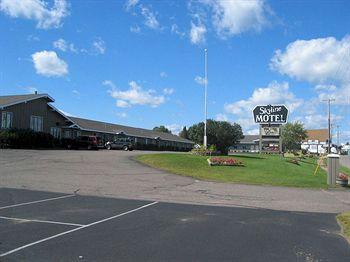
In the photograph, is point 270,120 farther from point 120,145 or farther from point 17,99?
point 17,99

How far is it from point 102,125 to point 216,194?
53.8m

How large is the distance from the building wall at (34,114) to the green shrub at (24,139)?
2.86 meters

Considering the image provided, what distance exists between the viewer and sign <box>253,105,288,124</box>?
7375 cm

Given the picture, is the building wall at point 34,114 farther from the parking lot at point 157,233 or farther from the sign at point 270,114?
the parking lot at point 157,233

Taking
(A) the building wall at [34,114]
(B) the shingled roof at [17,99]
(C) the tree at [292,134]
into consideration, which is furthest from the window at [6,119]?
(C) the tree at [292,134]

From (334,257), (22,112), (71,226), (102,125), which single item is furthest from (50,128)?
(334,257)

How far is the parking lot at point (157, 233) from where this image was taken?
8516mm

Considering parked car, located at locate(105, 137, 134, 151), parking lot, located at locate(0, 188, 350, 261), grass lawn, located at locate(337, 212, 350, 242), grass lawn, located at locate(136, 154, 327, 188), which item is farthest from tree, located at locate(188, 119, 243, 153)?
grass lawn, located at locate(337, 212, 350, 242)

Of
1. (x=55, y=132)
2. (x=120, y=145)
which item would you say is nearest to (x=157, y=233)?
(x=55, y=132)

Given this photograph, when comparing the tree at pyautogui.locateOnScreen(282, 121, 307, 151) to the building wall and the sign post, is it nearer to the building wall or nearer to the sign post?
the sign post

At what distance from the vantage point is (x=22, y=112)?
4884 cm

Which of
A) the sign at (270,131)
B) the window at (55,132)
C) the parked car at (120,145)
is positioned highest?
the sign at (270,131)

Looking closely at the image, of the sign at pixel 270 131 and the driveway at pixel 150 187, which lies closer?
the driveway at pixel 150 187

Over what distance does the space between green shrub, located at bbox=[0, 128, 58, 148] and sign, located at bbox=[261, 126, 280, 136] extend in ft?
120
